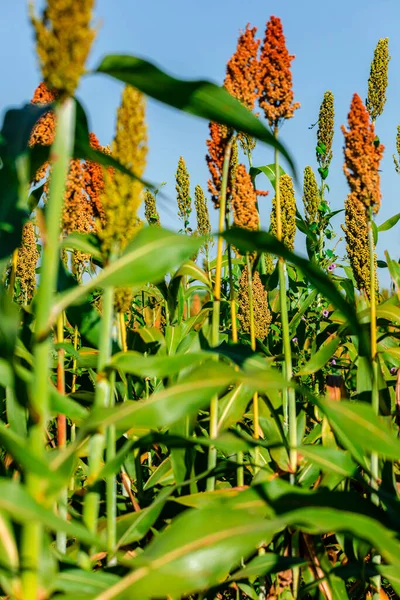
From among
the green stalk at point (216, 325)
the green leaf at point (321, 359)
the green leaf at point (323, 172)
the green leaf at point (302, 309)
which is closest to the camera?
the green stalk at point (216, 325)

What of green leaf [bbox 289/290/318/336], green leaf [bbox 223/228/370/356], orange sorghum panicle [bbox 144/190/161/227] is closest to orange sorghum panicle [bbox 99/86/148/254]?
green leaf [bbox 223/228/370/356]

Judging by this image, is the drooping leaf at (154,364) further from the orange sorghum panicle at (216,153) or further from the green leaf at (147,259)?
the orange sorghum panicle at (216,153)

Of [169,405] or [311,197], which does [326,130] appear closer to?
[311,197]

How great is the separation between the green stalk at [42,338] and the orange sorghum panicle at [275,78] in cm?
118

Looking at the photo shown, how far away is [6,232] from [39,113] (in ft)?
0.80

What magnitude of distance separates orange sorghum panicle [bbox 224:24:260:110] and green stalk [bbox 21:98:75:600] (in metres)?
1.03

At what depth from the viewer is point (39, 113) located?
1.26 m

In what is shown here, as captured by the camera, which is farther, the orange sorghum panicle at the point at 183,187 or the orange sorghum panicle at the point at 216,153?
the orange sorghum panicle at the point at 183,187

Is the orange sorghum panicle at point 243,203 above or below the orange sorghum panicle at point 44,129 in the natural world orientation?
below

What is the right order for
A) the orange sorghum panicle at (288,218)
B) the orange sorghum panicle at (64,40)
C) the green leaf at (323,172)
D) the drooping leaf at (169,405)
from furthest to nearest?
1. the green leaf at (323,172)
2. the orange sorghum panicle at (288,218)
3. the drooping leaf at (169,405)
4. the orange sorghum panicle at (64,40)

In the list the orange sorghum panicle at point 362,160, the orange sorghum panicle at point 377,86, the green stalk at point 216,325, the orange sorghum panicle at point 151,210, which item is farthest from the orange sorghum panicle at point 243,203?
the orange sorghum panicle at point 151,210

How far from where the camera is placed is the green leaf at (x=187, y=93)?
1.22 metres

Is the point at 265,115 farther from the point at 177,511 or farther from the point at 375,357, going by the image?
the point at 177,511

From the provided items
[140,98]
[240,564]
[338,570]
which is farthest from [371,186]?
[240,564]
